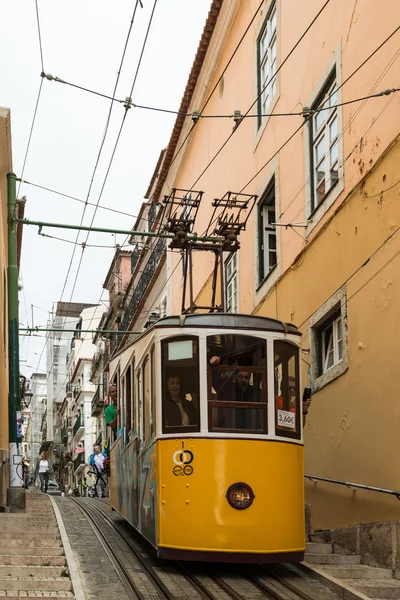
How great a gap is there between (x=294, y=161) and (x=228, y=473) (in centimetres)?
646

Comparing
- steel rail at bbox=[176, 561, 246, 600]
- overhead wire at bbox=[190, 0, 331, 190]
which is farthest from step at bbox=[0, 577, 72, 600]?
overhead wire at bbox=[190, 0, 331, 190]

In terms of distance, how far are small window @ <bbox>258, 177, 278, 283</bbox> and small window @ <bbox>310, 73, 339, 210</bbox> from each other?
114 inches

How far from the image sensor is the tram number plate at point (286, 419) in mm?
9961

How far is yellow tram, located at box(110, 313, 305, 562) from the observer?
9492mm

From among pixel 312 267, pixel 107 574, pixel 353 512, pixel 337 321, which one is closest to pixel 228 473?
pixel 107 574

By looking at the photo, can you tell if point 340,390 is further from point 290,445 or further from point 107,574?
point 107,574

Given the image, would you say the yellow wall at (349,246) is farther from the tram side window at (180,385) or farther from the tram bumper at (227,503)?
the tram side window at (180,385)

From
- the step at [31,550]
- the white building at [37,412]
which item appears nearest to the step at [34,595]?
the step at [31,550]

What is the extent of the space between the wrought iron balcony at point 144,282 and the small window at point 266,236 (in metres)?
11.2

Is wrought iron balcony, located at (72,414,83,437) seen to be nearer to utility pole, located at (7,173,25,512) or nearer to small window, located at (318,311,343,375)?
utility pole, located at (7,173,25,512)

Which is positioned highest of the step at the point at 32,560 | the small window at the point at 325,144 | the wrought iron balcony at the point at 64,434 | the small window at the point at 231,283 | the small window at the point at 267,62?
the small window at the point at 267,62

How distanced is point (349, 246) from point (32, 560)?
5.05 meters

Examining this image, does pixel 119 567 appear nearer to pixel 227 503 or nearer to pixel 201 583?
pixel 201 583

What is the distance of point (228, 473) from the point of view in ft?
31.5
